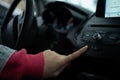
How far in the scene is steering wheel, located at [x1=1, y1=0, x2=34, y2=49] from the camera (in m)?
1.33

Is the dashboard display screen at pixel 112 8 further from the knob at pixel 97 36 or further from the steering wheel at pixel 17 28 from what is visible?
the steering wheel at pixel 17 28

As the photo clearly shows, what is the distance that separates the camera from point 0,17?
1.83 metres

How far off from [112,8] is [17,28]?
436mm

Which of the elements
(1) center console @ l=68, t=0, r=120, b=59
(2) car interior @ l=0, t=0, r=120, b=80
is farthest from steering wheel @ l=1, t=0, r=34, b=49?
(1) center console @ l=68, t=0, r=120, b=59

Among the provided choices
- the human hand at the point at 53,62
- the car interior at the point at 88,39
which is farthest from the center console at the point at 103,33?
the human hand at the point at 53,62

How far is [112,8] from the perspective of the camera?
124 centimetres

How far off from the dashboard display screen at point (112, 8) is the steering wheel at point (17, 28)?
301 mm

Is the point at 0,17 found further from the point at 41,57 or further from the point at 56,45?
the point at 41,57

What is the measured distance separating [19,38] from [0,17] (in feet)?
1.77

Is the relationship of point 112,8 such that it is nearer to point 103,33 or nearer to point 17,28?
point 103,33

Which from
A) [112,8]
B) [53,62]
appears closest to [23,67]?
[53,62]

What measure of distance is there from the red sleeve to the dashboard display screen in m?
0.34

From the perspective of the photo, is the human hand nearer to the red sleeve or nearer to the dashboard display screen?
the red sleeve

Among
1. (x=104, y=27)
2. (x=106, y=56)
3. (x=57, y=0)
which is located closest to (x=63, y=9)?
(x=57, y=0)
